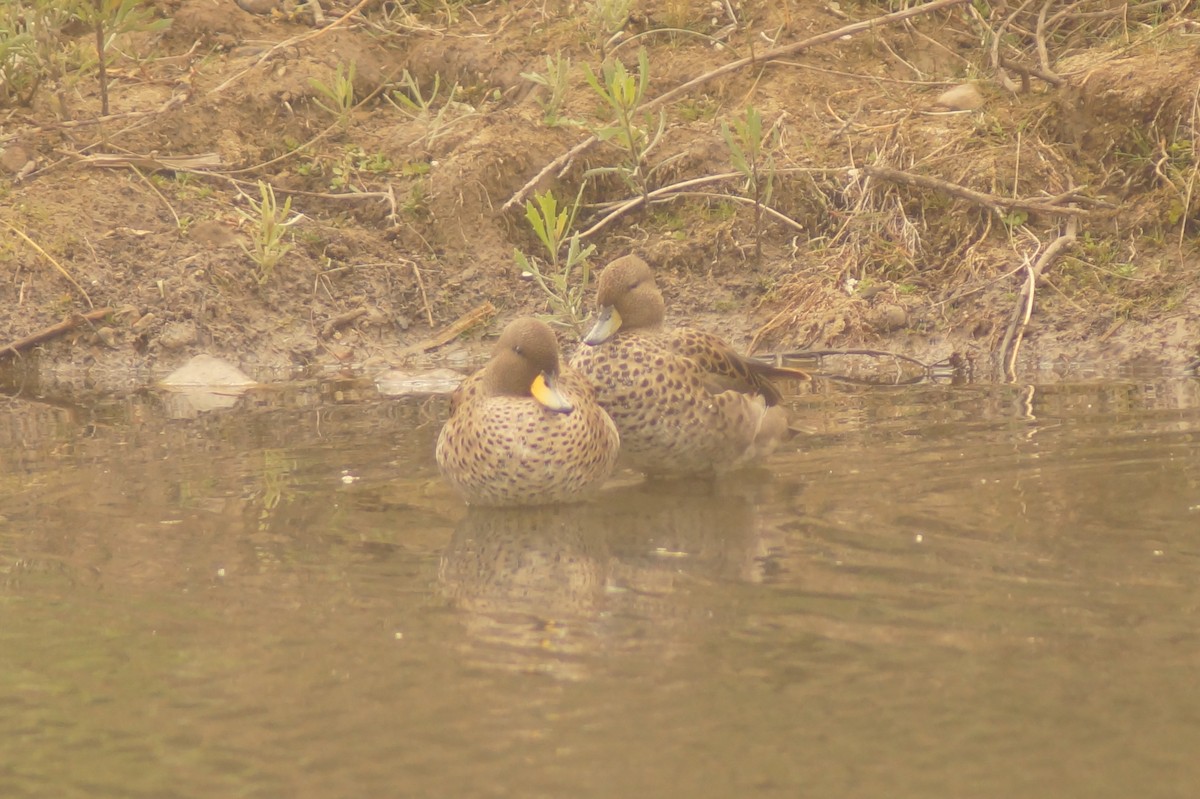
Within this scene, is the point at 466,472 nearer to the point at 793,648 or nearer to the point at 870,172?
the point at 793,648

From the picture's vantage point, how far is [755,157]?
A: 7.17m

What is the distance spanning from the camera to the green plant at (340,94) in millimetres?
8062

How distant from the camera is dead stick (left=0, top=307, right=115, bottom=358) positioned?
737 cm

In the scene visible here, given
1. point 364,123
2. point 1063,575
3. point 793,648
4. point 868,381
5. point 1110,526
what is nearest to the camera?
point 793,648

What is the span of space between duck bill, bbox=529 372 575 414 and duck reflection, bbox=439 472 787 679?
0.34 m

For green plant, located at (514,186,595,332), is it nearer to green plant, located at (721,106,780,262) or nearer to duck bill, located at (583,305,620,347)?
green plant, located at (721,106,780,262)

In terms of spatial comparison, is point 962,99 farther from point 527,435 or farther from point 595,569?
point 595,569

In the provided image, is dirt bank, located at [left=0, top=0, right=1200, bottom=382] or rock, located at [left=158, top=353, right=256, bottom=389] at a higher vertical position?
dirt bank, located at [left=0, top=0, right=1200, bottom=382]

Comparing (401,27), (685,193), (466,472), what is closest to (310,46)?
(401,27)

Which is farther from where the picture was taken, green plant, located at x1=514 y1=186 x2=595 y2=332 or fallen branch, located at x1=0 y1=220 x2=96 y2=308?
fallen branch, located at x1=0 y1=220 x2=96 y2=308

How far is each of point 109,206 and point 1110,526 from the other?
5180mm

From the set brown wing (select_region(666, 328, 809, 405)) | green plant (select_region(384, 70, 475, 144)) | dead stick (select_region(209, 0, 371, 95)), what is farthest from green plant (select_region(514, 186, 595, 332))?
dead stick (select_region(209, 0, 371, 95))

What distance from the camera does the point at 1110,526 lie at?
445 centimetres

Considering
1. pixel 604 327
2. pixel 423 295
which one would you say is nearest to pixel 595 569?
Answer: pixel 604 327
